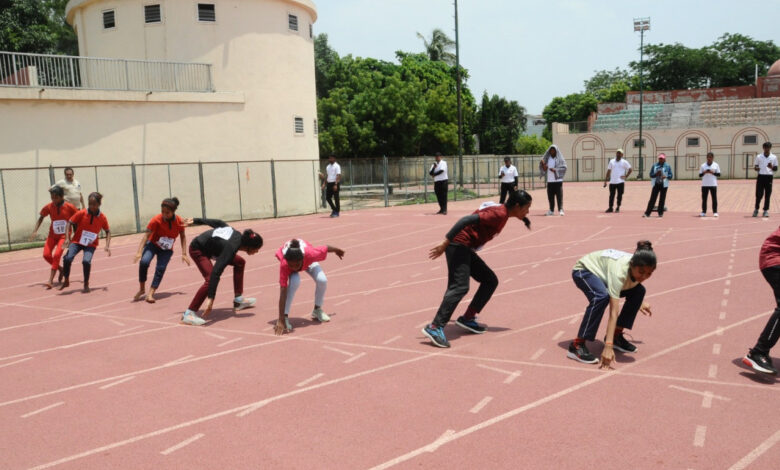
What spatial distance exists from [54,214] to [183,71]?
13.1 meters

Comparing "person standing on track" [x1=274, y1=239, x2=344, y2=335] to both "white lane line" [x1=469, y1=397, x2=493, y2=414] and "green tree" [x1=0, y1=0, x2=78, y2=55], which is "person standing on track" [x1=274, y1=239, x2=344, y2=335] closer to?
"white lane line" [x1=469, y1=397, x2=493, y2=414]

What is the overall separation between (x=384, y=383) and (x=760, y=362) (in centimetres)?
318

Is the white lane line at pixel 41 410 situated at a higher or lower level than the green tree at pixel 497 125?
lower

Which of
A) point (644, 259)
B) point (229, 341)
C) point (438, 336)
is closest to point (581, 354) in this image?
point (644, 259)

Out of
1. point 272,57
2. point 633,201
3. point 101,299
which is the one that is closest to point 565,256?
point 101,299

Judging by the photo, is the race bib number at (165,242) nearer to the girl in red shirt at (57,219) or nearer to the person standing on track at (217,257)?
the person standing on track at (217,257)

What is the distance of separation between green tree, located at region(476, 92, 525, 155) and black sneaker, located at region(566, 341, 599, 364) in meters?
62.5

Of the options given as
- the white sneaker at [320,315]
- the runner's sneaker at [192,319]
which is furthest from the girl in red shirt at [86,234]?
the white sneaker at [320,315]

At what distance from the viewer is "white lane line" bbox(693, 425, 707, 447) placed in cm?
423

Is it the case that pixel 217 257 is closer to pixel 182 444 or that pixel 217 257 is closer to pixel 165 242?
pixel 165 242

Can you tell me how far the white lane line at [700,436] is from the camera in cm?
423

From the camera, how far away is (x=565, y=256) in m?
12.0

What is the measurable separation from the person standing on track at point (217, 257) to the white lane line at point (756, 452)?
5.21 meters

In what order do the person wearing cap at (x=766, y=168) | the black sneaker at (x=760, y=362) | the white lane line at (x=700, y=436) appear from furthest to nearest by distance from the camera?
the person wearing cap at (x=766, y=168)
the black sneaker at (x=760, y=362)
the white lane line at (x=700, y=436)
